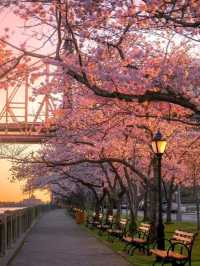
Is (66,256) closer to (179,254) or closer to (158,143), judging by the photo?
(158,143)

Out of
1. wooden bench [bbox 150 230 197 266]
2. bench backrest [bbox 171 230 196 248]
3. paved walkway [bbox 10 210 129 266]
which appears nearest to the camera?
wooden bench [bbox 150 230 197 266]

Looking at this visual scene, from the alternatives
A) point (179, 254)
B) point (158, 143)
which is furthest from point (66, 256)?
point (179, 254)

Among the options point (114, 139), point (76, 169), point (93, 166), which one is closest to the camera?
point (114, 139)

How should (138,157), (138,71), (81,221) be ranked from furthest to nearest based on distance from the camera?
(81,221), (138,157), (138,71)

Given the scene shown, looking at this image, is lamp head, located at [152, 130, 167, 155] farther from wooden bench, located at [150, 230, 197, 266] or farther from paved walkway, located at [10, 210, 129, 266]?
paved walkway, located at [10, 210, 129, 266]

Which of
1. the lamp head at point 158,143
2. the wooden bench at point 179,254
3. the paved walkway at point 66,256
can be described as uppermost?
the lamp head at point 158,143

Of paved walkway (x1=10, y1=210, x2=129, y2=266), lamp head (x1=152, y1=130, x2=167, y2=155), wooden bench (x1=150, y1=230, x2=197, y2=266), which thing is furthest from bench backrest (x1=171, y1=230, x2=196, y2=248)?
lamp head (x1=152, y1=130, x2=167, y2=155)

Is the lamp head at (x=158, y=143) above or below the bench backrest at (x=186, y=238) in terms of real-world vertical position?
above

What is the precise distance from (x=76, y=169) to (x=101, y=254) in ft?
84.7

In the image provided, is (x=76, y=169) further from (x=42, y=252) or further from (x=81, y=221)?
(x=42, y=252)

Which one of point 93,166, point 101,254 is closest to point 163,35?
point 101,254

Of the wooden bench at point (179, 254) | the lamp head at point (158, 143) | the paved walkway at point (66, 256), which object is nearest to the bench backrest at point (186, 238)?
the wooden bench at point (179, 254)

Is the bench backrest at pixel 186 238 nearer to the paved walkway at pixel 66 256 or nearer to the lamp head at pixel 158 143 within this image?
the paved walkway at pixel 66 256

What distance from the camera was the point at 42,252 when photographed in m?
21.6
